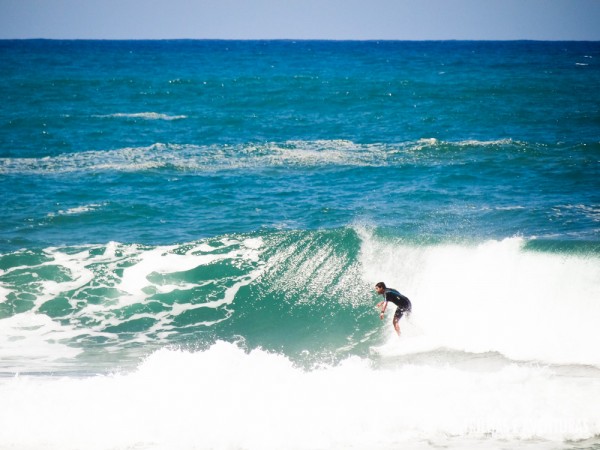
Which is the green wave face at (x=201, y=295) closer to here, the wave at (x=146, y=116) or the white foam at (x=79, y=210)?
the white foam at (x=79, y=210)

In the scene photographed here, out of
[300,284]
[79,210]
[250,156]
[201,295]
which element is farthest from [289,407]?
[250,156]

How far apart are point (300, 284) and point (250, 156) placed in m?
11.4

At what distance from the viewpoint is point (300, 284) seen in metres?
16.4

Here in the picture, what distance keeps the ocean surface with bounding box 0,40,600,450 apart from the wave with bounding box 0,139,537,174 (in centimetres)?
16

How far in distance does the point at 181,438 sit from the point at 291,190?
13174 mm

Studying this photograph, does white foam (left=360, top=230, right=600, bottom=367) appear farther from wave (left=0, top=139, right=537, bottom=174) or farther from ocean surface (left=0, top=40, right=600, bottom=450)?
wave (left=0, top=139, right=537, bottom=174)

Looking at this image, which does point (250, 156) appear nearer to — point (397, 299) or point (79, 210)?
point (79, 210)

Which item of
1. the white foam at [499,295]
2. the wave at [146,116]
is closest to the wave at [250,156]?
the wave at [146,116]

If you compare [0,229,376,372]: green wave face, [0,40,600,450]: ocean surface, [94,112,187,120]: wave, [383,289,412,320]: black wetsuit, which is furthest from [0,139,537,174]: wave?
[383,289,412,320]: black wetsuit

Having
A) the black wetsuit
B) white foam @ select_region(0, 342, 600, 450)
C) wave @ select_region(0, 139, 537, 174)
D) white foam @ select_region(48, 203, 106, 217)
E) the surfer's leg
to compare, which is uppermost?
wave @ select_region(0, 139, 537, 174)

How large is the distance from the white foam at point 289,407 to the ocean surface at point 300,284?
0.12ft

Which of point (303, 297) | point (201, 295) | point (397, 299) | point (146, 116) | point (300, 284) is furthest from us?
point (146, 116)

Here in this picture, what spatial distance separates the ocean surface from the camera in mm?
10219

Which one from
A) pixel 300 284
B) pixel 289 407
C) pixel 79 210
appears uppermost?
pixel 79 210
